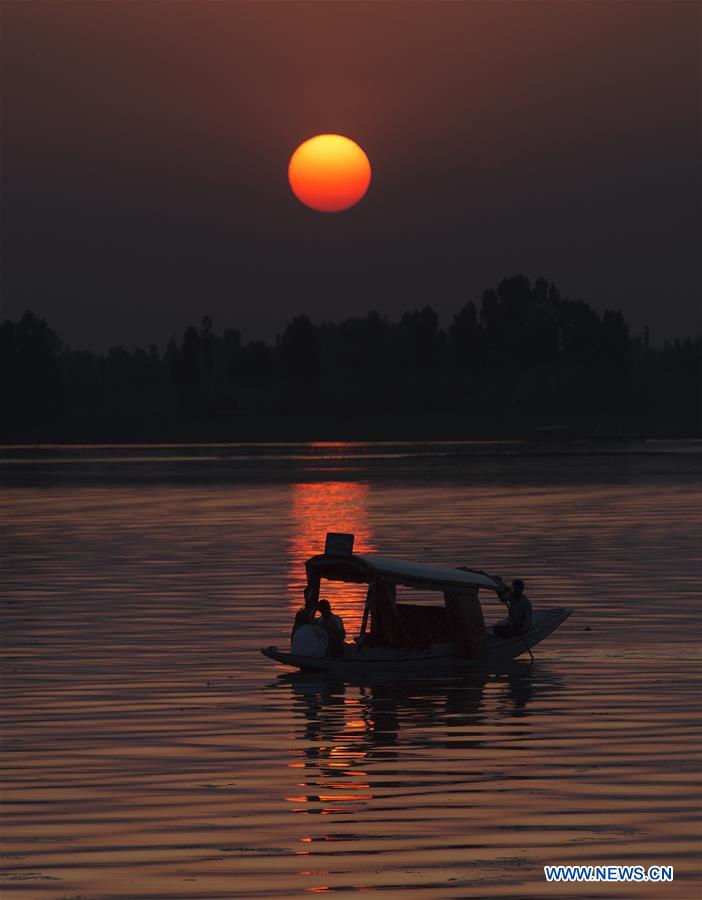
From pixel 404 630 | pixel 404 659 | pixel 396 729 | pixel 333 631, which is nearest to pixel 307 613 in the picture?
pixel 333 631

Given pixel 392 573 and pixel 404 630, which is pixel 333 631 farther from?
pixel 392 573

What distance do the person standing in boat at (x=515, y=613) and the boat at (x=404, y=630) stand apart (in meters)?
0.18

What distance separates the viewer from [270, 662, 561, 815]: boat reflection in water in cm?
2683

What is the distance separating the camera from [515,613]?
1635 inches

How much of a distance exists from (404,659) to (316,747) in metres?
9.21

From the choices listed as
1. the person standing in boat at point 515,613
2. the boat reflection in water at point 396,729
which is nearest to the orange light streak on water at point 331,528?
the person standing in boat at point 515,613

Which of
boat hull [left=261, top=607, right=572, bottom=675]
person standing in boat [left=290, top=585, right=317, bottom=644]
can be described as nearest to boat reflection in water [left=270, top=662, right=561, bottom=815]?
boat hull [left=261, top=607, right=572, bottom=675]

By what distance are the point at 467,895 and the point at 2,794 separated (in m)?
8.98

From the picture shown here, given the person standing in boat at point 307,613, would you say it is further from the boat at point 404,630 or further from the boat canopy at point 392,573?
the boat canopy at point 392,573

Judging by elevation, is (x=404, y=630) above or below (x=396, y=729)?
above

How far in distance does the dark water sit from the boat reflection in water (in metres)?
0.09

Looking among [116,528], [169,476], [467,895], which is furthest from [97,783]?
[169,476]

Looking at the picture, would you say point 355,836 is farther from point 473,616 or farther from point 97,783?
point 473,616

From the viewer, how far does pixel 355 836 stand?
23.5m
